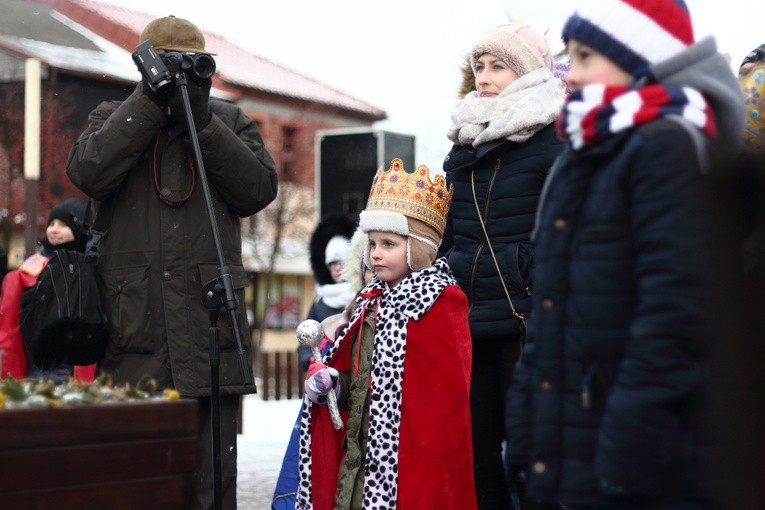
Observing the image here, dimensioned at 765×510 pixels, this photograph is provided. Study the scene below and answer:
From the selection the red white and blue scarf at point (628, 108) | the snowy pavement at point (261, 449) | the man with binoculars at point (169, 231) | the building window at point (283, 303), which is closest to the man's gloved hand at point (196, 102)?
the man with binoculars at point (169, 231)

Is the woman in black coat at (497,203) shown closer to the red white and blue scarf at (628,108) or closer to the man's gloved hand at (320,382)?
the man's gloved hand at (320,382)

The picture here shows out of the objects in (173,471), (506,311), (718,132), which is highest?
(718,132)

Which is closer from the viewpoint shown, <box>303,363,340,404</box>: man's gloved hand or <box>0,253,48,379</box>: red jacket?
<box>303,363,340,404</box>: man's gloved hand

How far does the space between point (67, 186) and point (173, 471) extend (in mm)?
17380

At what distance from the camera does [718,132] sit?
9.63 feet

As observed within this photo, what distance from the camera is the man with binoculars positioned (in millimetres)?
4652

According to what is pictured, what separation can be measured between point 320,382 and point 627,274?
1.95 m

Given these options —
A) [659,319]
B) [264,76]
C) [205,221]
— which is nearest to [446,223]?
[205,221]

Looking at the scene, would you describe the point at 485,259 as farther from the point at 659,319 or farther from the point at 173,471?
the point at 659,319

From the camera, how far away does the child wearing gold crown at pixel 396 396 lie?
4559mm

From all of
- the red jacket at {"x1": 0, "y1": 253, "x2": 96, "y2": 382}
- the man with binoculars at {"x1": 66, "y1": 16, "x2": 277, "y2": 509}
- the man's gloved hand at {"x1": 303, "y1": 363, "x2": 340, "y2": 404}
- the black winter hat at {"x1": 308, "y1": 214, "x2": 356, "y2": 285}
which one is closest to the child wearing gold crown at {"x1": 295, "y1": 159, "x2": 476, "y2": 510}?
the man's gloved hand at {"x1": 303, "y1": 363, "x2": 340, "y2": 404}

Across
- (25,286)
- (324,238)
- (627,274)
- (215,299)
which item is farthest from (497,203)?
(324,238)

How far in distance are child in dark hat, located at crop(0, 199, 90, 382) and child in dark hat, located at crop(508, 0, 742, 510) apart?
5.05 metres

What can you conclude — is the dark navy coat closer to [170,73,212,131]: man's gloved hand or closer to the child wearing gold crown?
the child wearing gold crown
